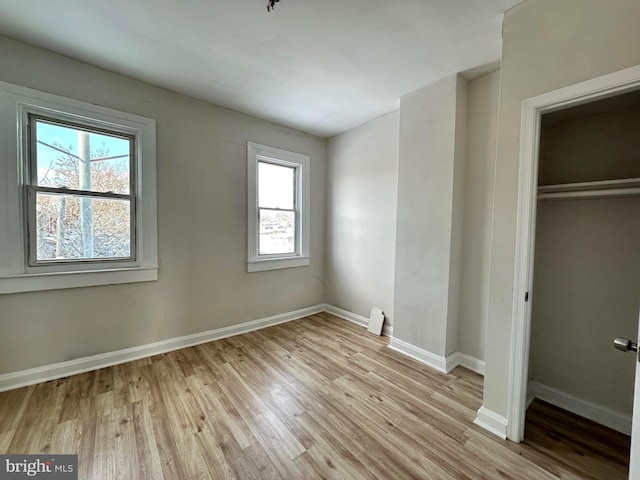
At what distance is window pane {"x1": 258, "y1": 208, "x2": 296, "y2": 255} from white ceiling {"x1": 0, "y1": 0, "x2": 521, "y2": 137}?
1.46 m

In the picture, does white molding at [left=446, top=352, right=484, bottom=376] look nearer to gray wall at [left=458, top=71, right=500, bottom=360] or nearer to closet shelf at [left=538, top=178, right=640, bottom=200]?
gray wall at [left=458, top=71, right=500, bottom=360]

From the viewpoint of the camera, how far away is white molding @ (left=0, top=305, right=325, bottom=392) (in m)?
1.96

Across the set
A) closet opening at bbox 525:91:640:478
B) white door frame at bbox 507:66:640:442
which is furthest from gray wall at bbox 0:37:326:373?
closet opening at bbox 525:91:640:478

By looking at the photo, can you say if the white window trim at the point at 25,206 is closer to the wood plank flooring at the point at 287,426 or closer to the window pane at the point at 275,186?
the wood plank flooring at the point at 287,426

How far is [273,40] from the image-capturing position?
72.0 inches

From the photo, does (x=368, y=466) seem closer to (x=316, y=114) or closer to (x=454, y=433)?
(x=454, y=433)

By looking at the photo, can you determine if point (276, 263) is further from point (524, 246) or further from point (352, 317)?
point (524, 246)

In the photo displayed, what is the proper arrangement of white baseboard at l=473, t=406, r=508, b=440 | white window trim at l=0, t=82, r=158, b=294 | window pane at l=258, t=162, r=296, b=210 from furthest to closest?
1. window pane at l=258, t=162, r=296, b=210
2. white window trim at l=0, t=82, r=158, b=294
3. white baseboard at l=473, t=406, r=508, b=440

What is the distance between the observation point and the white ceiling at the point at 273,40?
156cm

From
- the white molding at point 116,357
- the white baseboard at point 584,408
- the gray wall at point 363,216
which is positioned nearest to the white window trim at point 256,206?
the gray wall at point 363,216

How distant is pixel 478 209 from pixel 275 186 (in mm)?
2400

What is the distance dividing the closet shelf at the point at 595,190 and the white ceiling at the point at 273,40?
1148 millimetres

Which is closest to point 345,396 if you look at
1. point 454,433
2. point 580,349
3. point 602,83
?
point 454,433

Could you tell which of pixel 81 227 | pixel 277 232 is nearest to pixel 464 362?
pixel 277 232
